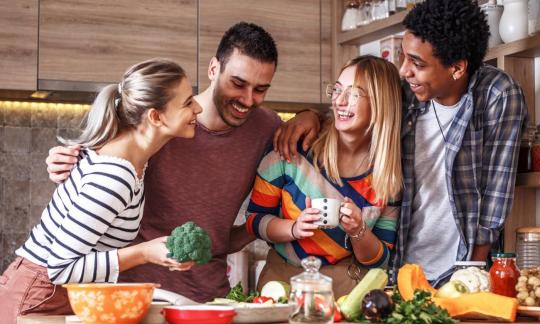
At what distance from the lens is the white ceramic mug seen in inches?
92.9

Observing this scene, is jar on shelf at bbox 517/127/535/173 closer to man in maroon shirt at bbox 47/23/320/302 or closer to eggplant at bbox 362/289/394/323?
man in maroon shirt at bbox 47/23/320/302

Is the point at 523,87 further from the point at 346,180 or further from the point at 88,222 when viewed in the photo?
the point at 88,222

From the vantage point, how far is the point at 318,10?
4.57 metres

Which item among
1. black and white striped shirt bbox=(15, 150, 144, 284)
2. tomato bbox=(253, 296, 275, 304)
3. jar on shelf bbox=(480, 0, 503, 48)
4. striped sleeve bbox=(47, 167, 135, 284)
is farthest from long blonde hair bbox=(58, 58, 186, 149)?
jar on shelf bbox=(480, 0, 503, 48)

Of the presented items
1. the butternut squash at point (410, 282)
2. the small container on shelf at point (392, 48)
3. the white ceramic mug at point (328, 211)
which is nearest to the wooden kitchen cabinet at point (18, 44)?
the small container on shelf at point (392, 48)

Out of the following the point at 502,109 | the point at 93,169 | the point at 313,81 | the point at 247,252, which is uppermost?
the point at 313,81

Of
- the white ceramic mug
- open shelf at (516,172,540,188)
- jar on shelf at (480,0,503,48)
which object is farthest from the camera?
jar on shelf at (480,0,503,48)

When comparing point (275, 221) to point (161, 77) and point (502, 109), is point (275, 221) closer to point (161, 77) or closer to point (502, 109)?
point (161, 77)

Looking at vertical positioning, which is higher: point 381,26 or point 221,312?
point 381,26

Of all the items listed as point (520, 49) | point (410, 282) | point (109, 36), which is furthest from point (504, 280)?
point (109, 36)

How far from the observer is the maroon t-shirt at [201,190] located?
108 inches

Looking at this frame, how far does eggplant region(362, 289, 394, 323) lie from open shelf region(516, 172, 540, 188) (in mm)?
1355

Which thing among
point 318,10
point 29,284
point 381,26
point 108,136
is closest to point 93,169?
point 108,136

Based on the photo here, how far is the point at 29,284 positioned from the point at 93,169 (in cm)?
35
